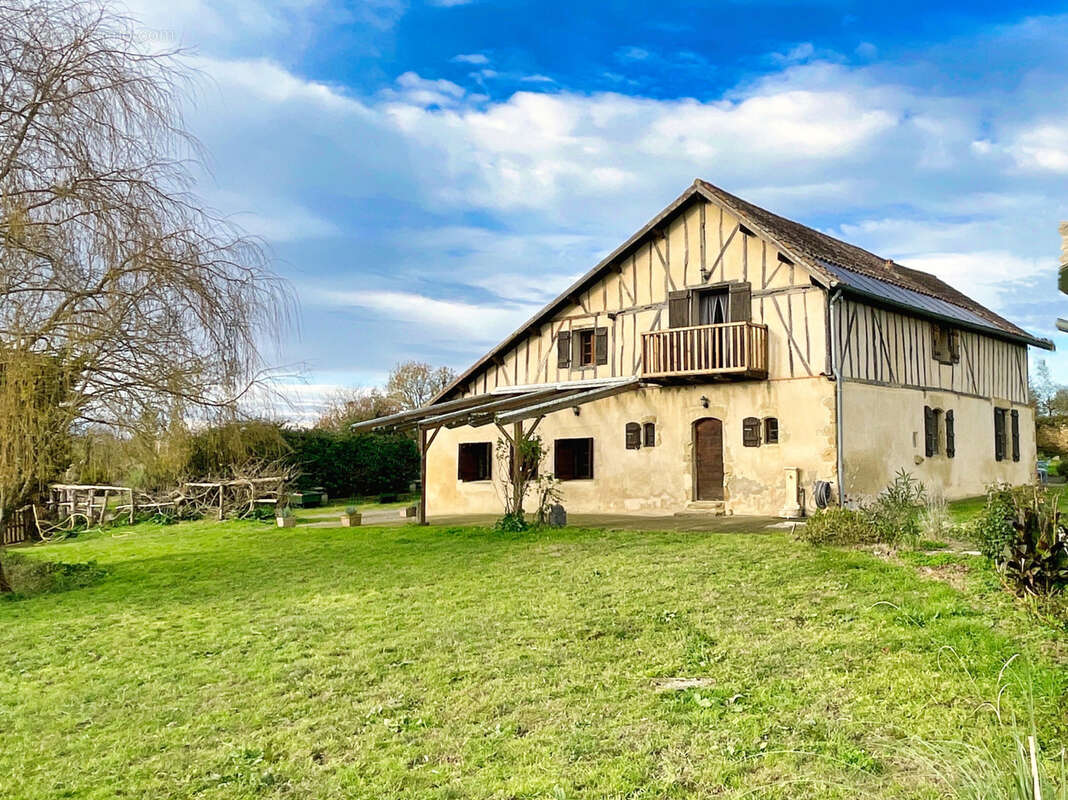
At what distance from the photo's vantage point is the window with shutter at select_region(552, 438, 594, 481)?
59.3 ft

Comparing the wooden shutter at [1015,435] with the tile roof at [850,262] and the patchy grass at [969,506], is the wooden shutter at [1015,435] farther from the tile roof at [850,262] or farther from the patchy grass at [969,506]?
the patchy grass at [969,506]

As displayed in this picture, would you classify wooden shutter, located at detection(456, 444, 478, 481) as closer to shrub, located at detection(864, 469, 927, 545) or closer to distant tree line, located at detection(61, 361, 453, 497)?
distant tree line, located at detection(61, 361, 453, 497)

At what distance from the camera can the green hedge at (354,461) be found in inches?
956

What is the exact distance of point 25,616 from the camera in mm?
8953

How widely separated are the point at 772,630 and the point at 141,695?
4504mm

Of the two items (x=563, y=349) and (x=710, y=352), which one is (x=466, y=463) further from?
(x=710, y=352)

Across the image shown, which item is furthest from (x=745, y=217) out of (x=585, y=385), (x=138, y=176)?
(x=138, y=176)

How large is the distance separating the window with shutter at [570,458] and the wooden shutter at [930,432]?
669 cm

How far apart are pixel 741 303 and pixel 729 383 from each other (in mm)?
1462

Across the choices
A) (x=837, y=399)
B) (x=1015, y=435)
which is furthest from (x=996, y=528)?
(x=1015, y=435)

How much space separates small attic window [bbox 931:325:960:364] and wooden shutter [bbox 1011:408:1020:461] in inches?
150

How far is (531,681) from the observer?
5602mm

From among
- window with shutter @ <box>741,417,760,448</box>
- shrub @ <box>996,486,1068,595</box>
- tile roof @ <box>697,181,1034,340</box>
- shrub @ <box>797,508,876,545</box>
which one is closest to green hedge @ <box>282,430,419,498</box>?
window with shutter @ <box>741,417,760,448</box>

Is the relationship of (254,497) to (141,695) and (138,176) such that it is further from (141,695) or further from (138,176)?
(141,695)
